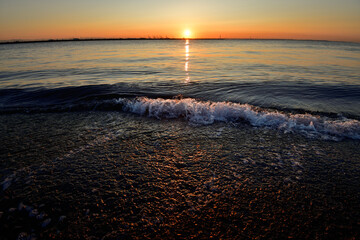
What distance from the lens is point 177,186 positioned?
3.43 metres

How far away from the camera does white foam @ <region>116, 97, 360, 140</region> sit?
5.68 metres

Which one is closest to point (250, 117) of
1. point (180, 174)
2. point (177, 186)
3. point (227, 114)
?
point (227, 114)

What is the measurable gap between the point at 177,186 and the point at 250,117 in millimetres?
4379

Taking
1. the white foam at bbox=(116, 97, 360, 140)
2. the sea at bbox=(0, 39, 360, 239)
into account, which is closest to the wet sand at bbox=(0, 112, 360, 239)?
the sea at bbox=(0, 39, 360, 239)

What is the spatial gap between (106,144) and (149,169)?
1794mm

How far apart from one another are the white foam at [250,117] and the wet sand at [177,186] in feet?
2.07

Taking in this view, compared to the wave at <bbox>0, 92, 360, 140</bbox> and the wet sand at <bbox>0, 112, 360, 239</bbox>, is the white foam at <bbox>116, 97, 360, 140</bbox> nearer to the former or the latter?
the wave at <bbox>0, 92, 360, 140</bbox>

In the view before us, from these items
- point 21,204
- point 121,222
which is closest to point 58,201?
point 21,204

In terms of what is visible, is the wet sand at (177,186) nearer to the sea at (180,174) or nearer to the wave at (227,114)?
the sea at (180,174)

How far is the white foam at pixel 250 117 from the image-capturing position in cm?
568

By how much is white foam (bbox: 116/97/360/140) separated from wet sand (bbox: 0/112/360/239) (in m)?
0.63

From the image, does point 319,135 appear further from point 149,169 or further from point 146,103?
point 146,103

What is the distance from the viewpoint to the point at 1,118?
7.22 metres

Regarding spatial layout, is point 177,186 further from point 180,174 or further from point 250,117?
point 250,117
